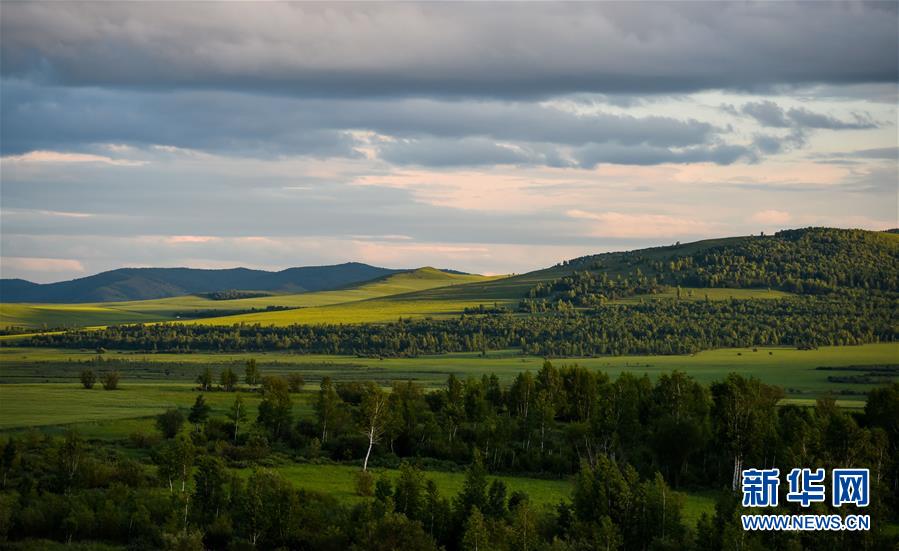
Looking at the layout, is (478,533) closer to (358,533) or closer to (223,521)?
(358,533)

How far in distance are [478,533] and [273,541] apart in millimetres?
15813

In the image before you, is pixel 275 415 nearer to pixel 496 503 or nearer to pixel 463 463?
pixel 463 463

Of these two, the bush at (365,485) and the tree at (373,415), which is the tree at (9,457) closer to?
the bush at (365,485)

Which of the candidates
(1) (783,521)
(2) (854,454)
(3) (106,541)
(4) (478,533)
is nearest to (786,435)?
(2) (854,454)

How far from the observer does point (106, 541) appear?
7588cm

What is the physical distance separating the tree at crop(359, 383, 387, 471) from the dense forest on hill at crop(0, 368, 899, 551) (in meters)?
0.20

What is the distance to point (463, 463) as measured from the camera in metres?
107

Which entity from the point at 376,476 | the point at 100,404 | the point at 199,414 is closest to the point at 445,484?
the point at 376,476

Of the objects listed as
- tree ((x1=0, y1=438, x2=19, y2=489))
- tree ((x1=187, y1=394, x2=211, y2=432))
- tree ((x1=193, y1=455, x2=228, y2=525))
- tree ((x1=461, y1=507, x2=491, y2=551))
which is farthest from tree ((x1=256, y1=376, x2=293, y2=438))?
tree ((x1=461, y1=507, x2=491, y2=551))

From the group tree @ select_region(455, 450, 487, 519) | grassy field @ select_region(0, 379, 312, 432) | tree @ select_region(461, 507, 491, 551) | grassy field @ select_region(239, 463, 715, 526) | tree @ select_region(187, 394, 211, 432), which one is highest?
tree @ select_region(187, 394, 211, 432)

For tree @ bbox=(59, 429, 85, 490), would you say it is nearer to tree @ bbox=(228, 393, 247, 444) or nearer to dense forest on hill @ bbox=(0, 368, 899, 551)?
dense forest on hill @ bbox=(0, 368, 899, 551)

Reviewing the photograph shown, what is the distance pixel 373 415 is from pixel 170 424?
21.7 metres

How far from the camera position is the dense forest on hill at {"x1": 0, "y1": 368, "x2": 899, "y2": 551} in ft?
239

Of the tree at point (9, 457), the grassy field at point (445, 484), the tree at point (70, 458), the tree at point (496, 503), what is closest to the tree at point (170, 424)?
the grassy field at point (445, 484)
